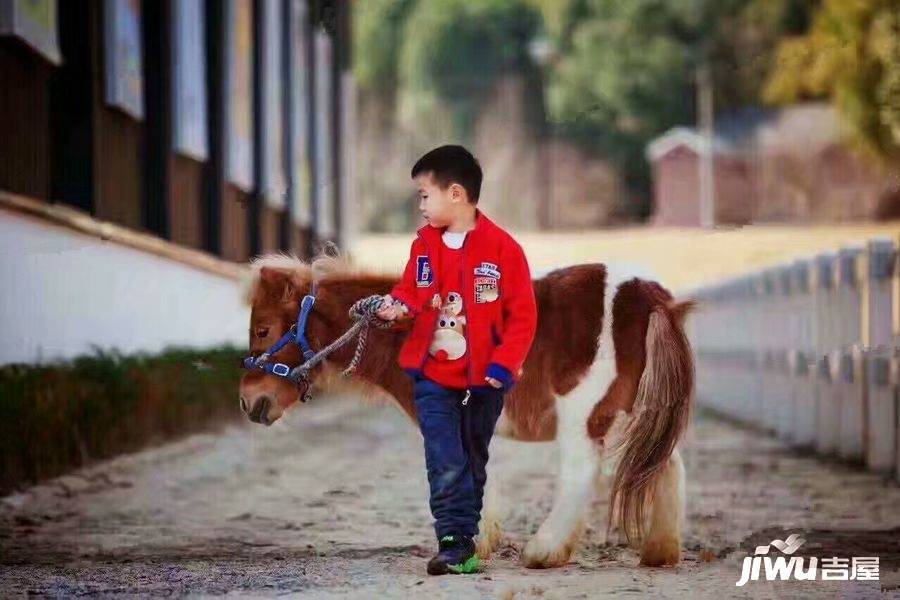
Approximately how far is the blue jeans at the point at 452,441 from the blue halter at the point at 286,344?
0.61 meters

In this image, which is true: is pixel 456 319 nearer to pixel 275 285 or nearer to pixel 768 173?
pixel 275 285

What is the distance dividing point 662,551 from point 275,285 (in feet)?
5.34

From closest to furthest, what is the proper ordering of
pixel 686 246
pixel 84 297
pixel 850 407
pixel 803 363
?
1. pixel 850 407
2. pixel 84 297
3. pixel 803 363
4. pixel 686 246

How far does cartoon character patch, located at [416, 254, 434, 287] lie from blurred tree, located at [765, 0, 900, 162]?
29964 millimetres

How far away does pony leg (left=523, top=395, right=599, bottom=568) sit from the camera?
5.73 metres

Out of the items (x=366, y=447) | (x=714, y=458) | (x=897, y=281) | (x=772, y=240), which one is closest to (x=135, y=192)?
(x=366, y=447)

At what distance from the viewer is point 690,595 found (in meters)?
5.17

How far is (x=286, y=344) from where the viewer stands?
19.8ft

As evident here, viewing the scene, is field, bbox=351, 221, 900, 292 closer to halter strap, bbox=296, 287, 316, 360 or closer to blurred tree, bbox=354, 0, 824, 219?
blurred tree, bbox=354, 0, 824, 219

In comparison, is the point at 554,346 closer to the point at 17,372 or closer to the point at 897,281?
the point at 17,372

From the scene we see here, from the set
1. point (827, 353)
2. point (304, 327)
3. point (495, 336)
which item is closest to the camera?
point (495, 336)

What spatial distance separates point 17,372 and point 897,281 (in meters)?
5.01

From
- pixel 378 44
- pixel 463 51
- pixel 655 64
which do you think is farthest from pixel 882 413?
pixel 378 44

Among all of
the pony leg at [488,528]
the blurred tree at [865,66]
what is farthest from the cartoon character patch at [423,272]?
the blurred tree at [865,66]
